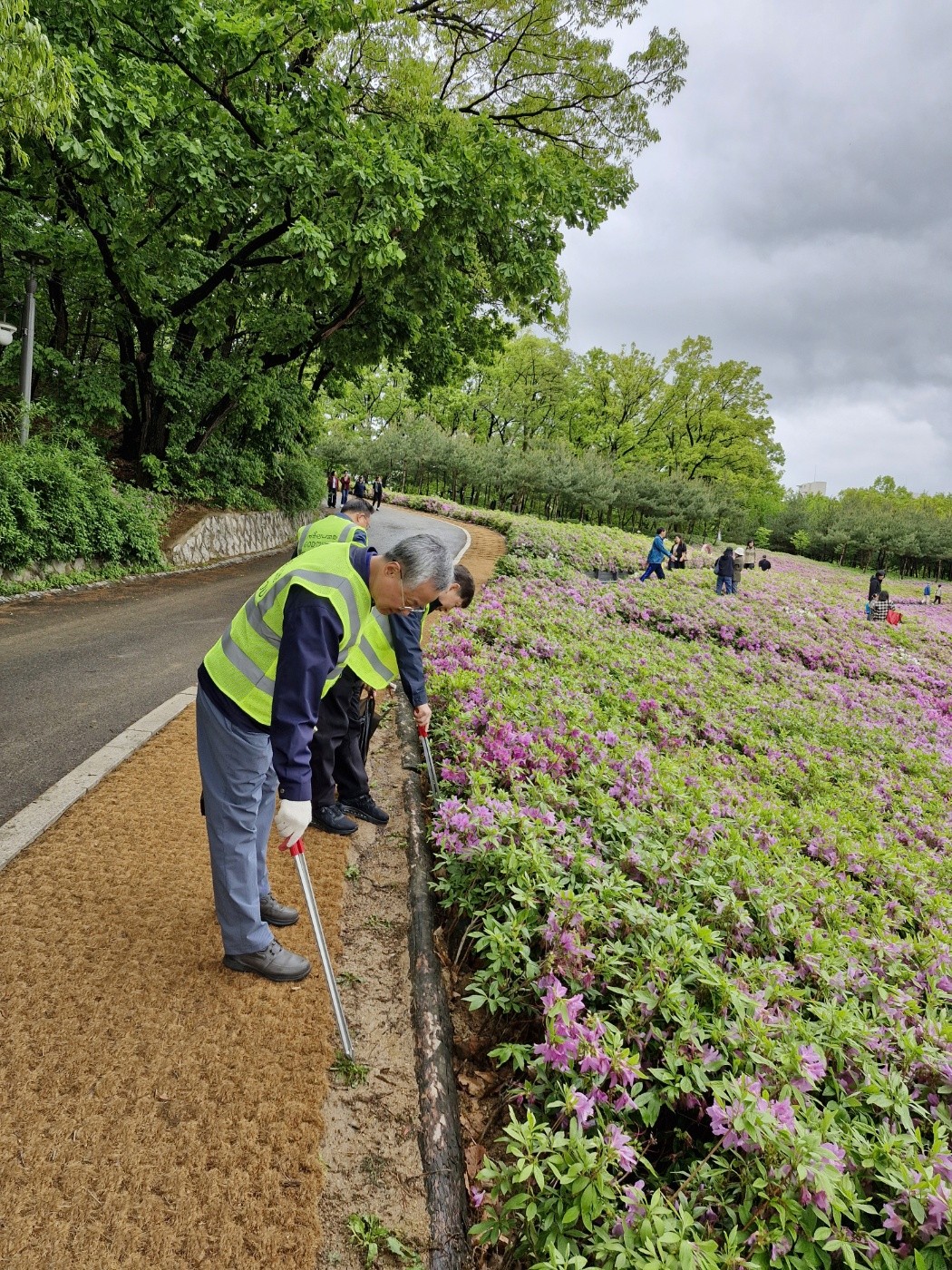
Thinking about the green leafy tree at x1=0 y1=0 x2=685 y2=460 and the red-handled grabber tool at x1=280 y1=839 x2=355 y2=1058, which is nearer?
the red-handled grabber tool at x1=280 y1=839 x2=355 y2=1058

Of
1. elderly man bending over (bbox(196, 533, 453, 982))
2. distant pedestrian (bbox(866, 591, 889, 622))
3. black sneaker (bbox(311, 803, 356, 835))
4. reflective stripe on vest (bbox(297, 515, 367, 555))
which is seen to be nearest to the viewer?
elderly man bending over (bbox(196, 533, 453, 982))

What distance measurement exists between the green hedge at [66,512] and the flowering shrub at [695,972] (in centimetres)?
607

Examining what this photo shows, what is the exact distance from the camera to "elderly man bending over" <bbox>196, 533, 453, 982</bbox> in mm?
2133

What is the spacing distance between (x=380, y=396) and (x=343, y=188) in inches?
1840

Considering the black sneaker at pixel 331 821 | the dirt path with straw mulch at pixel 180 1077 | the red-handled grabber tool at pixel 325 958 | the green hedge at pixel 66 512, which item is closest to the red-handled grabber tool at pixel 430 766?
the black sneaker at pixel 331 821

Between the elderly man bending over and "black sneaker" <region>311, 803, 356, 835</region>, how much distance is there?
1.34 meters

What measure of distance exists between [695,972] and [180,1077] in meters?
1.90

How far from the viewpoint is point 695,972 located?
2.51 metres

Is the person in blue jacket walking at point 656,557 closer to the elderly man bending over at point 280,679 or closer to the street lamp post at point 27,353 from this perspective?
the street lamp post at point 27,353

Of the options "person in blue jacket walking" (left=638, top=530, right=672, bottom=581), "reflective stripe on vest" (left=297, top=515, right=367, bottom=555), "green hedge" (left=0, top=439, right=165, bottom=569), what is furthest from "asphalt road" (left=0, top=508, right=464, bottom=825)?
"person in blue jacket walking" (left=638, top=530, right=672, bottom=581)

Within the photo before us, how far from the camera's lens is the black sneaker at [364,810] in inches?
166

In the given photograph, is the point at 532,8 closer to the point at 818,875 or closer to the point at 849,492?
the point at 818,875

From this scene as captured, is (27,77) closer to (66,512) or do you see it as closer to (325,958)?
(66,512)

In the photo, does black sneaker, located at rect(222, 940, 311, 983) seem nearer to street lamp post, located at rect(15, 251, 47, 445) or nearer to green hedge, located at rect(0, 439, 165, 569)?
green hedge, located at rect(0, 439, 165, 569)
